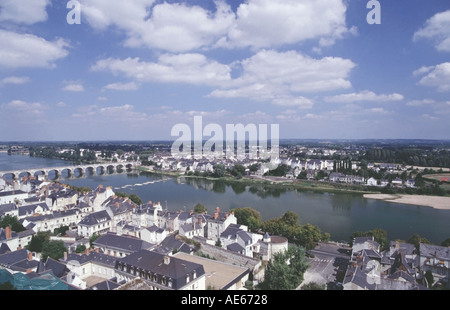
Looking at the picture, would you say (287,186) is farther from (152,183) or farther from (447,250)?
(447,250)

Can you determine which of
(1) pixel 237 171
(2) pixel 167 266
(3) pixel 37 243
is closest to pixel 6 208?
(3) pixel 37 243

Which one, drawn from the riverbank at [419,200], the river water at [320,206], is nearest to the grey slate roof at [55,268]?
the river water at [320,206]

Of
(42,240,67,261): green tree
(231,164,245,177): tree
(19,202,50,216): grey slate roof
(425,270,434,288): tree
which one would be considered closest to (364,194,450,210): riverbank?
(425,270,434,288): tree

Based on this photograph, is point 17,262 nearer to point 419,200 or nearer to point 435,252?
point 435,252

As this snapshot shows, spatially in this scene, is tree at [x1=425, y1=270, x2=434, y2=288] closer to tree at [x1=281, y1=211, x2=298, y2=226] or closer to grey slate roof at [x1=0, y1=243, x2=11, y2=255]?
tree at [x1=281, y1=211, x2=298, y2=226]
